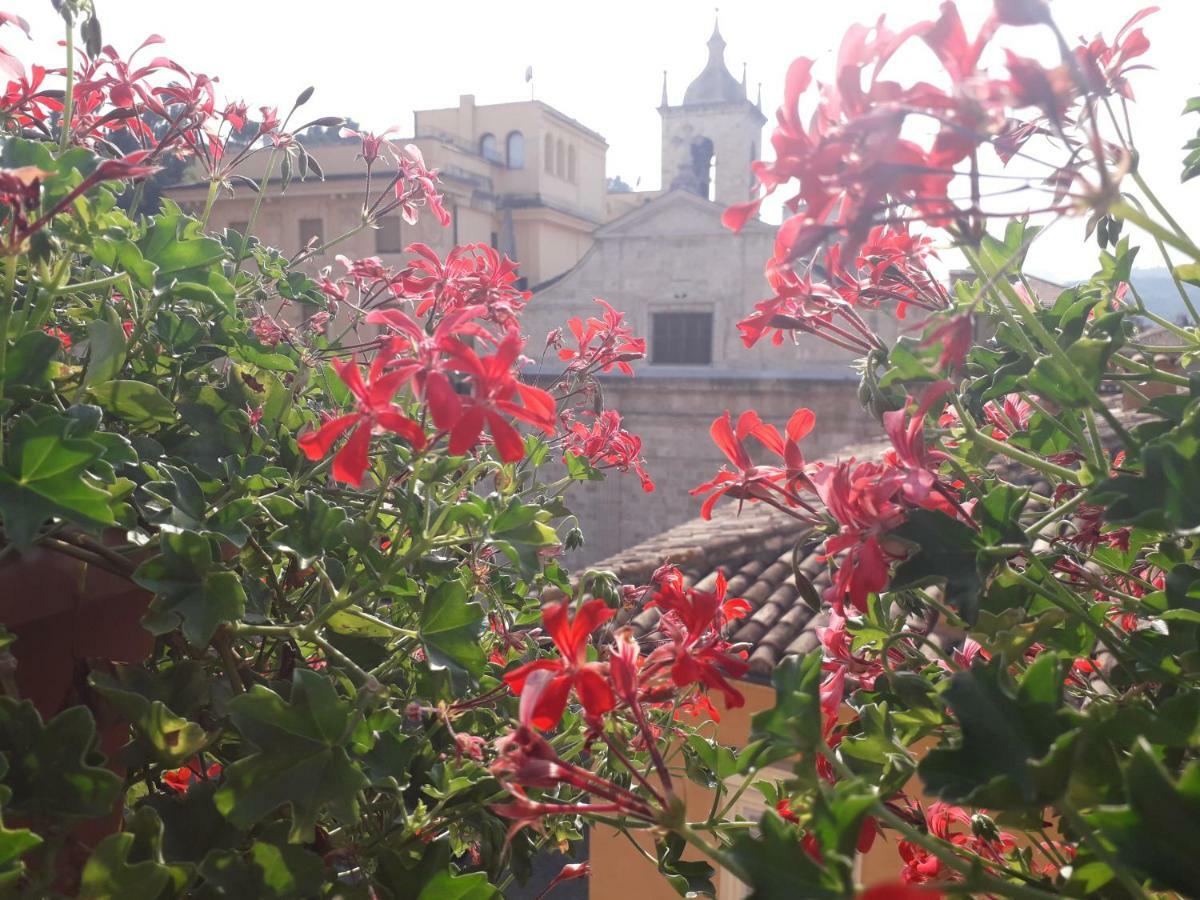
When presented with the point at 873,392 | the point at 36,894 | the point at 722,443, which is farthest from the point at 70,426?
the point at 873,392

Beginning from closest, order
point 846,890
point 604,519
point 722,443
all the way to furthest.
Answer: point 846,890 < point 722,443 < point 604,519

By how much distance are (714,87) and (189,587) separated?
77.0 ft

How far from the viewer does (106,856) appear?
1.82 ft

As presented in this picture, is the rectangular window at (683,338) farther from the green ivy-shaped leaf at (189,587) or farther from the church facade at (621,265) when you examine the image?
the green ivy-shaped leaf at (189,587)

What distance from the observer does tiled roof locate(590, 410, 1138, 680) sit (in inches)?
145

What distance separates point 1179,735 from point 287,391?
80cm

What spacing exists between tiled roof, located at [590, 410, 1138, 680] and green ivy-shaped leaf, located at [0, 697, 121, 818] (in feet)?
9.12

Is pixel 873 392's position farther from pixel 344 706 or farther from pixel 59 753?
pixel 59 753

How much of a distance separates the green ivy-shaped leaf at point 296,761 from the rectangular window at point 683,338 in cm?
1401

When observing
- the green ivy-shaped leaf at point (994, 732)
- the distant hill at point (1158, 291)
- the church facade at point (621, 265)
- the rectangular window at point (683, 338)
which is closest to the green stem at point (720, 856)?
the green ivy-shaped leaf at point (994, 732)

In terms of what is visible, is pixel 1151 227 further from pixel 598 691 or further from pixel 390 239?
pixel 390 239

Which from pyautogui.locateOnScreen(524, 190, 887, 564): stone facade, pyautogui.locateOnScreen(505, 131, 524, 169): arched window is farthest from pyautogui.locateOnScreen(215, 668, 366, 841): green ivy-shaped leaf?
pyautogui.locateOnScreen(505, 131, 524, 169): arched window

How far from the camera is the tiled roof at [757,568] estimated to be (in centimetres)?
368

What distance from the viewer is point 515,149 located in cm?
1842
